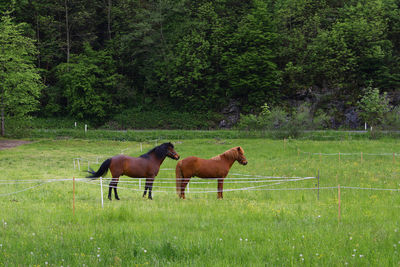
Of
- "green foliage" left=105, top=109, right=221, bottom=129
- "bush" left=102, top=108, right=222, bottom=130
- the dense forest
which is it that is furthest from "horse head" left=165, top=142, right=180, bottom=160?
the dense forest

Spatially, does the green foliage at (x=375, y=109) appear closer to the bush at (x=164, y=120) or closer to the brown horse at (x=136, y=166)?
the bush at (x=164, y=120)

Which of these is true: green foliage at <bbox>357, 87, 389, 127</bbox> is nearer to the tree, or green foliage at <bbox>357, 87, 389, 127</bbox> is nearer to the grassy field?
the grassy field

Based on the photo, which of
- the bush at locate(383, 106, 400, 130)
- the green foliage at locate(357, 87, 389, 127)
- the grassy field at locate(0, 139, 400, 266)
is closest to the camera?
the grassy field at locate(0, 139, 400, 266)

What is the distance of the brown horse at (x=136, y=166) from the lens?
1427 cm

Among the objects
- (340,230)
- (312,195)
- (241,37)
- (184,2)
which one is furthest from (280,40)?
(340,230)

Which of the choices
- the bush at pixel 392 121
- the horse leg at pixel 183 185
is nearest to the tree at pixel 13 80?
the horse leg at pixel 183 185

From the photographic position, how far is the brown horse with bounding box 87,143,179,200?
14.3 m

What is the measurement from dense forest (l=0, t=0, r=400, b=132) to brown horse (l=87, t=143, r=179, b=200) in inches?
1716

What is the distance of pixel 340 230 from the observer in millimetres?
8727

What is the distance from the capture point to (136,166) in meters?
14.6

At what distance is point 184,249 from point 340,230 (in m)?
3.83

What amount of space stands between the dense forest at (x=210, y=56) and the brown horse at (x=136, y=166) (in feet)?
143

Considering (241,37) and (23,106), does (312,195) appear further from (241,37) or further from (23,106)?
(241,37)

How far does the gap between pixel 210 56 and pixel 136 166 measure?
50309 mm
